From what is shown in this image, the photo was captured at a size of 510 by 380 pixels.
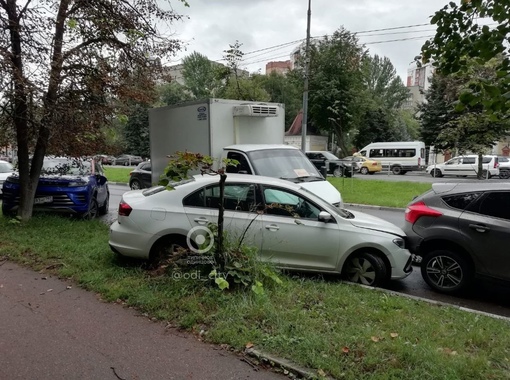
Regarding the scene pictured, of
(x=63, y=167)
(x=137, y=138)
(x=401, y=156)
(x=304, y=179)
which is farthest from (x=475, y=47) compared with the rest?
(x=137, y=138)

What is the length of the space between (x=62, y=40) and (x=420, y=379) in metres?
8.73

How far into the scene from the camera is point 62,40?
8.32 metres

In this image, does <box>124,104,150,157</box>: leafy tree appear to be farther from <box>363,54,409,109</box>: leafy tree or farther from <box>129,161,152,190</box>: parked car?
<box>363,54,409,109</box>: leafy tree

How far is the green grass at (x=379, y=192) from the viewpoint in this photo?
13836 mm

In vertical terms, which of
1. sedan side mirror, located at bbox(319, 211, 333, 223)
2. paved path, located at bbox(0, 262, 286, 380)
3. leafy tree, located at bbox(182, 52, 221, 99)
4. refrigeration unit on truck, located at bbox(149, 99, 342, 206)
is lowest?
paved path, located at bbox(0, 262, 286, 380)

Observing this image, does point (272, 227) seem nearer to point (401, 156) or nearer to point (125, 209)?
point (125, 209)

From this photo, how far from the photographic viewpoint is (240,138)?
9.60 m

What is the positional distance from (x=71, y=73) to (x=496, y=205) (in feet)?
26.0

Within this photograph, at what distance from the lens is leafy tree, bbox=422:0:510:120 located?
6.05 feet

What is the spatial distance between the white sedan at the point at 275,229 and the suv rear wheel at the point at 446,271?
36cm

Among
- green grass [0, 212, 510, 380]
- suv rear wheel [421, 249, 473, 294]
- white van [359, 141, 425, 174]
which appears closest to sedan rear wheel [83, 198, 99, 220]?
green grass [0, 212, 510, 380]

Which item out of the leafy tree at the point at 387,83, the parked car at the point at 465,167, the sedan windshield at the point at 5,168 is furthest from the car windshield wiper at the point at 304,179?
the leafy tree at the point at 387,83

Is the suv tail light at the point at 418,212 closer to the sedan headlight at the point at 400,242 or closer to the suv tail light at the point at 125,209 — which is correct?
the sedan headlight at the point at 400,242

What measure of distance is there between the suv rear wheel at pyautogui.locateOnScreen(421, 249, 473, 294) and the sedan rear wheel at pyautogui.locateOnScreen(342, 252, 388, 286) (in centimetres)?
72
